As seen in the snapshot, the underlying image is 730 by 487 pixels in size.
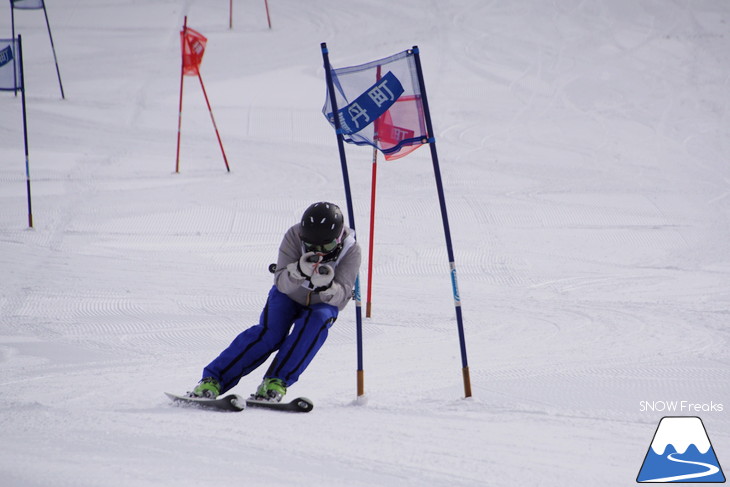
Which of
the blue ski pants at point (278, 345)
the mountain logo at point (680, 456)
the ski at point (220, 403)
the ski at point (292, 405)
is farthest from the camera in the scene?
the blue ski pants at point (278, 345)

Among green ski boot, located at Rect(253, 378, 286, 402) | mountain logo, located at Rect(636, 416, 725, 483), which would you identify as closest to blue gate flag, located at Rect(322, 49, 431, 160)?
green ski boot, located at Rect(253, 378, 286, 402)

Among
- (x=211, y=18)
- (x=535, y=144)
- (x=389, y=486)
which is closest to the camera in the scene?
(x=389, y=486)

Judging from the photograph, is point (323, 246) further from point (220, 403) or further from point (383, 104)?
point (220, 403)

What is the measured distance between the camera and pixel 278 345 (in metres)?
4.28

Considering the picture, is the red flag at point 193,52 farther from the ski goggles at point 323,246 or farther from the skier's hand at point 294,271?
the skier's hand at point 294,271

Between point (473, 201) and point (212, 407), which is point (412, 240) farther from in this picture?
point (212, 407)

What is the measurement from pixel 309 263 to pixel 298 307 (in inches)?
17.0

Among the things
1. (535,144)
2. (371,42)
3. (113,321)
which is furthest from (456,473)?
(371,42)

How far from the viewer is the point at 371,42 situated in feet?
59.9

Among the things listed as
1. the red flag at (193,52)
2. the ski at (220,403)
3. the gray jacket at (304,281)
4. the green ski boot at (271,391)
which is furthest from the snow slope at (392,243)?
the red flag at (193,52)

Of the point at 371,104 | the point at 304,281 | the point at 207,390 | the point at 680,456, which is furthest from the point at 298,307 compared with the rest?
the point at 680,456

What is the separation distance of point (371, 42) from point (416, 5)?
339 centimetres

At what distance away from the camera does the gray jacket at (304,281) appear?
4.23m

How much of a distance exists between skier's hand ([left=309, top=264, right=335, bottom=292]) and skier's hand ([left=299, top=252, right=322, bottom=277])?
24 mm
